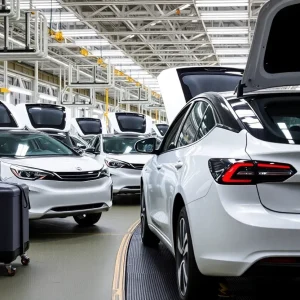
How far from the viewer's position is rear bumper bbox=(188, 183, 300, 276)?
9.85 feet

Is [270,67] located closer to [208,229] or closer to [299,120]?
[299,120]

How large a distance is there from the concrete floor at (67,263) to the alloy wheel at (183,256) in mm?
680

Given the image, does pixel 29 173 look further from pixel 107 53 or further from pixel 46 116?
pixel 107 53

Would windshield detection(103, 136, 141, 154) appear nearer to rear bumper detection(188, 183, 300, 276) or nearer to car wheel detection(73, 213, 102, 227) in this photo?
car wheel detection(73, 213, 102, 227)

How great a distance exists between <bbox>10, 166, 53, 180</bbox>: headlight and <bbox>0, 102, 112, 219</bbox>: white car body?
1 cm

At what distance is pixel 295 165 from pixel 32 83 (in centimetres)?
2668

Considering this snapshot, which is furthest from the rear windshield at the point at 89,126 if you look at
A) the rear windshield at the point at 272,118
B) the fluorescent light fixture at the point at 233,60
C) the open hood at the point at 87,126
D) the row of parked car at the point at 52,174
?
the rear windshield at the point at 272,118

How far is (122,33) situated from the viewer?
19.2 m

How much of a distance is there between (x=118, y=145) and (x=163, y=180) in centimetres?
724

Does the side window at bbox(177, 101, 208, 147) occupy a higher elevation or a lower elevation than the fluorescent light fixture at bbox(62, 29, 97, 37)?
lower

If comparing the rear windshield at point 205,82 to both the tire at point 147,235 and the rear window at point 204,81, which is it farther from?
the tire at point 147,235

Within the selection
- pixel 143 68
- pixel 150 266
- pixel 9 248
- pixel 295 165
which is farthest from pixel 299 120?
pixel 143 68

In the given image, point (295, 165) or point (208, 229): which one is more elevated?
point (295, 165)

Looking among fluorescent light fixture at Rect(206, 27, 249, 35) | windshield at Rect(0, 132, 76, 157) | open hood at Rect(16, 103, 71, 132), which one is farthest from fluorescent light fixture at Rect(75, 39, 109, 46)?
windshield at Rect(0, 132, 76, 157)
